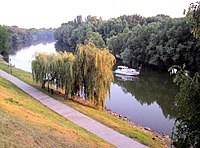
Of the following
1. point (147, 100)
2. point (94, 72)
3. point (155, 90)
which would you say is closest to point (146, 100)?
point (147, 100)

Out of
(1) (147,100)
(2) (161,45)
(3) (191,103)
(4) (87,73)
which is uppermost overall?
(3) (191,103)

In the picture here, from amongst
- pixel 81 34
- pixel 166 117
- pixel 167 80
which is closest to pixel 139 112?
pixel 166 117

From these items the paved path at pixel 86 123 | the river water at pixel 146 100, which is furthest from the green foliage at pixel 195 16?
the river water at pixel 146 100

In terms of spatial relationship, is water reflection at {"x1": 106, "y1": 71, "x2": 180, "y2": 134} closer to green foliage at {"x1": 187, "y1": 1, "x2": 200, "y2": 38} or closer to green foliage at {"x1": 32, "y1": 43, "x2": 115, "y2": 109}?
green foliage at {"x1": 32, "y1": 43, "x2": 115, "y2": 109}

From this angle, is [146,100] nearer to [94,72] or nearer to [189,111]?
[94,72]

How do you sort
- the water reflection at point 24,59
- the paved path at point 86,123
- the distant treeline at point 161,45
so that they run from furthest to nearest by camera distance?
the distant treeline at point 161,45 < the water reflection at point 24,59 < the paved path at point 86,123

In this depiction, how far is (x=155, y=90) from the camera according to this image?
42.7m

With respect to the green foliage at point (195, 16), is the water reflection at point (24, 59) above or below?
below

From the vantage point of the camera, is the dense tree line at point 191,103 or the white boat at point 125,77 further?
the white boat at point 125,77

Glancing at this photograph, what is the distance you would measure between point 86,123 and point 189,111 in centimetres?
1326

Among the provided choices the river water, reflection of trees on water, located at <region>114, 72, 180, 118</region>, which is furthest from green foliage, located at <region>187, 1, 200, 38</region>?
reflection of trees on water, located at <region>114, 72, 180, 118</region>

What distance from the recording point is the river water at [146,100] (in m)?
28.2

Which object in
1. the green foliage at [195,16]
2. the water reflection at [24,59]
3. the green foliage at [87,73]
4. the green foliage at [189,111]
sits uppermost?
the green foliage at [195,16]

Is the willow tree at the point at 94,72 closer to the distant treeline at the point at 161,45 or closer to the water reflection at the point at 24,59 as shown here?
the water reflection at the point at 24,59
